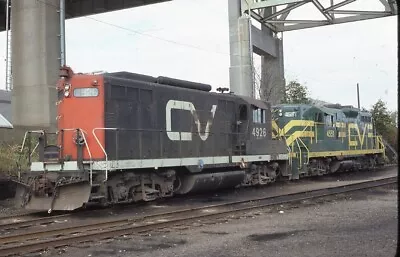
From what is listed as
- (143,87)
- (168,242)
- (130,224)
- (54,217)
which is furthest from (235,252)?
(143,87)

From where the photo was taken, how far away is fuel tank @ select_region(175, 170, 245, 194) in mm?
13977

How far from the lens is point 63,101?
40.4 ft

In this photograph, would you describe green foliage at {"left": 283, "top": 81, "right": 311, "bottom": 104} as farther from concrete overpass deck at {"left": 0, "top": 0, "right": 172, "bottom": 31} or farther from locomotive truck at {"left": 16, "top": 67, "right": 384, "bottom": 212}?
locomotive truck at {"left": 16, "top": 67, "right": 384, "bottom": 212}

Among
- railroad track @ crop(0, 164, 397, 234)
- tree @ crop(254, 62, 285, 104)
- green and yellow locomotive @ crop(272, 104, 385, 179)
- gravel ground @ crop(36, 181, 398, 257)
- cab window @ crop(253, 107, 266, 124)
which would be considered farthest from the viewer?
tree @ crop(254, 62, 285, 104)

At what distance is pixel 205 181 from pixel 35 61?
440 inches

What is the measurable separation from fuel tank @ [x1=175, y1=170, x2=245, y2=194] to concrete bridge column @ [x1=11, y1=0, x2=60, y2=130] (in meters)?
8.82

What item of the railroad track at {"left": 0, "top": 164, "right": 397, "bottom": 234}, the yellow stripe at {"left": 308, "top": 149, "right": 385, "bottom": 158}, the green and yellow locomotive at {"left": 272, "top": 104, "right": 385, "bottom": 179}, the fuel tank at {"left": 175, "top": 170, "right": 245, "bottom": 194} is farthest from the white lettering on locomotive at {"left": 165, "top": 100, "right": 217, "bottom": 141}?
the yellow stripe at {"left": 308, "top": 149, "right": 385, "bottom": 158}

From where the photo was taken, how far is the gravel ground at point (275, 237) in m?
7.06

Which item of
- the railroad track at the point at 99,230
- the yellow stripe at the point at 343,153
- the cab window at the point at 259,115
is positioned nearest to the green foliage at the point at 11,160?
the railroad track at the point at 99,230

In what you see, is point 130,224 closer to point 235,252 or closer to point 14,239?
point 14,239

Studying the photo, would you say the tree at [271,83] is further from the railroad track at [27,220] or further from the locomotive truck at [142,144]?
the railroad track at [27,220]

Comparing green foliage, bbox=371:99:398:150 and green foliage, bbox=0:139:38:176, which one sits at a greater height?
green foliage, bbox=371:99:398:150

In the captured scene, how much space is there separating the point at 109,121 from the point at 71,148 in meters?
1.14

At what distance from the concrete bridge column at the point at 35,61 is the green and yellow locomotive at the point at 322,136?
32.4 feet
